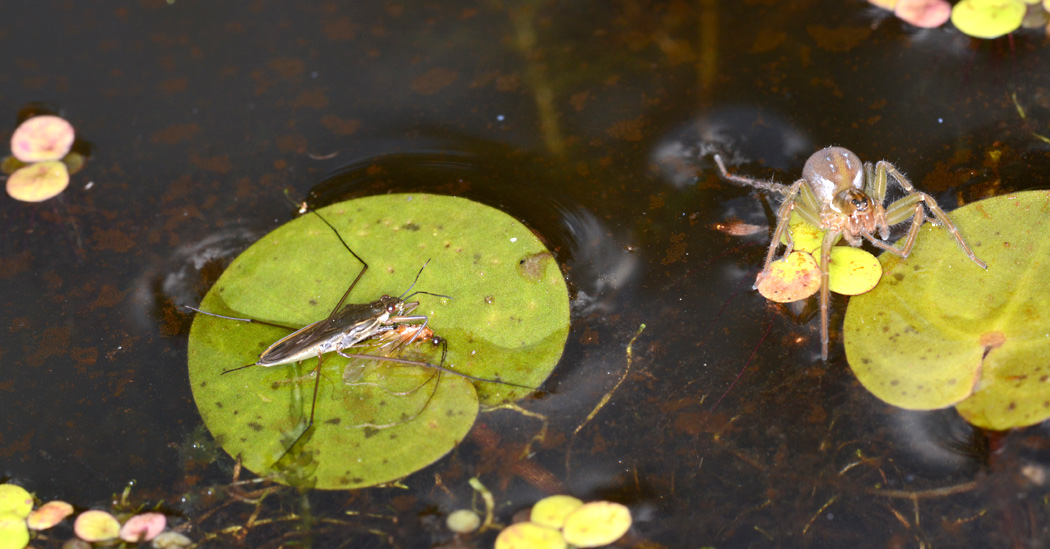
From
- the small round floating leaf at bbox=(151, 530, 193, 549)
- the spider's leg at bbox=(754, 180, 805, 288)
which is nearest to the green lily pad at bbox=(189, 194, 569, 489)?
the small round floating leaf at bbox=(151, 530, 193, 549)

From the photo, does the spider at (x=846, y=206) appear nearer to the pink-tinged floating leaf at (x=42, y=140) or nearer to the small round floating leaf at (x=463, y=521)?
the small round floating leaf at (x=463, y=521)

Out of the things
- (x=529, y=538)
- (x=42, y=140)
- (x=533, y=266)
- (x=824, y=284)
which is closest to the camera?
(x=529, y=538)

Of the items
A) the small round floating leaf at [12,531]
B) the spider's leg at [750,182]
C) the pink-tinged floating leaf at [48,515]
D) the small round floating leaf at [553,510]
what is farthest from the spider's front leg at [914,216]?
the small round floating leaf at [12,531]

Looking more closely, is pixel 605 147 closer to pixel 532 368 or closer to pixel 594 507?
pixel 532 368

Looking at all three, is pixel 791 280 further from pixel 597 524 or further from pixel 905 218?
pixel 597 524

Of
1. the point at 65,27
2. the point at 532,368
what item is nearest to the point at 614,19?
the point at 532,368

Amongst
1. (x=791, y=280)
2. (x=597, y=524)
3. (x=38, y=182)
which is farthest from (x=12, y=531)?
(x=791, y=280)
